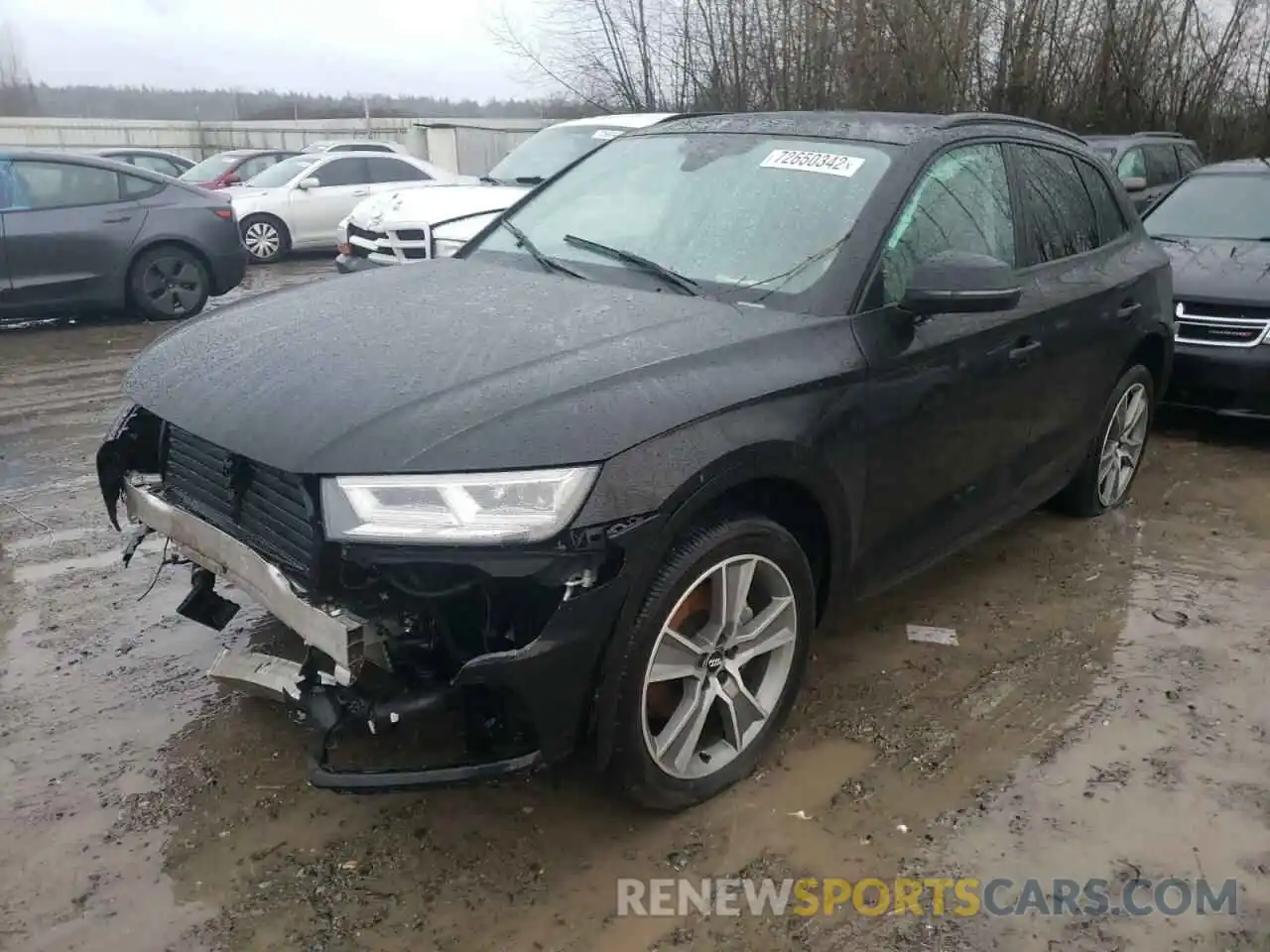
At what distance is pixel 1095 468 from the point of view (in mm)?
4887

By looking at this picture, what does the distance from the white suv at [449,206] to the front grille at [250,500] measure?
20.0 ft

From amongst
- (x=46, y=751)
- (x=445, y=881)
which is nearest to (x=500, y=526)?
(x=445, y=881)

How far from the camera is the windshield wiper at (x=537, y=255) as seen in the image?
11.6 ft

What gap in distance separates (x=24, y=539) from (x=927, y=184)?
4.04 metres

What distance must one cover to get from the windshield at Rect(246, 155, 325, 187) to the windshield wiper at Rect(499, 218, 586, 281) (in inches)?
490

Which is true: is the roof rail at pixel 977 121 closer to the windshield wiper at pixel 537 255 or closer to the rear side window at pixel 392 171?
the windshield wiper at pixel 537 255

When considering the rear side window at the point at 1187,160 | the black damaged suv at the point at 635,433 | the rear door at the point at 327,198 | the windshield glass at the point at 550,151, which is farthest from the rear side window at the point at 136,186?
the rear side window at the point at 1187,160

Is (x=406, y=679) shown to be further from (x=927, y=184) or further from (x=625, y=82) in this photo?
(x=625, y=82)

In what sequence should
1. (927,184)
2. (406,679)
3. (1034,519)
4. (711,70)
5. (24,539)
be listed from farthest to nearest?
(711,70) → (1034,519) → (24,539) → (927,184) → (406,679)

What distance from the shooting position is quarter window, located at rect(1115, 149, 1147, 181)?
39.1 feet

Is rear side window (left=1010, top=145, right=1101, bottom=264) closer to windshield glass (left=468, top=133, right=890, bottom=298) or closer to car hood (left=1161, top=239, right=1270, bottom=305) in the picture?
windshield glass (left=468, top=133, right=890, bottom=298)

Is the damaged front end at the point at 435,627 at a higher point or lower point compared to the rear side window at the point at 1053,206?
lower

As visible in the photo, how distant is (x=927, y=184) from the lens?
136 inches

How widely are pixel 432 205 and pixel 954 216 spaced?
6625 millimetres
